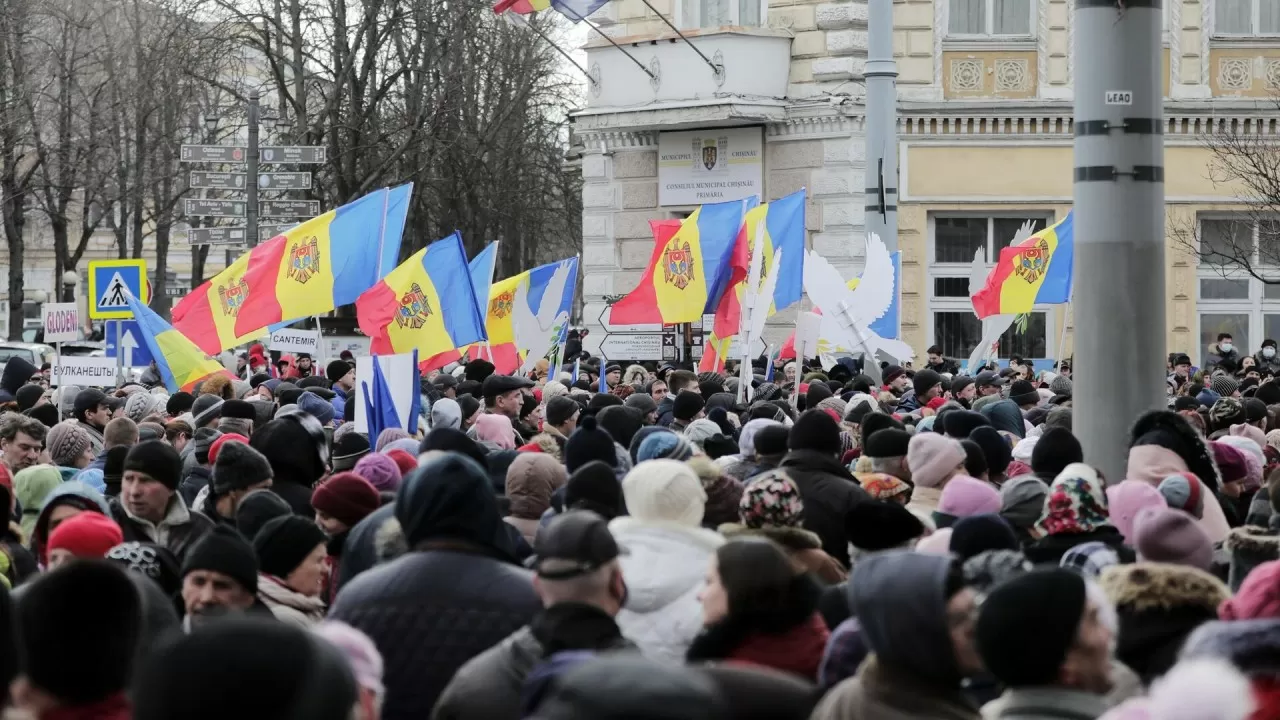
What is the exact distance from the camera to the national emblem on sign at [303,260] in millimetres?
15391

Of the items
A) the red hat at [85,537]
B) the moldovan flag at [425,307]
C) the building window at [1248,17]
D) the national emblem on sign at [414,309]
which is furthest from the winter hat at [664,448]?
the building window at [1248,17]

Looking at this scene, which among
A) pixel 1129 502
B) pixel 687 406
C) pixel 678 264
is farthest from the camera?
pixel 678 264

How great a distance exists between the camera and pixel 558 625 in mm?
4598

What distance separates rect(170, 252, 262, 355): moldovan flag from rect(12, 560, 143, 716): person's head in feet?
37.9

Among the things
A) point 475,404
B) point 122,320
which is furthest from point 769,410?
point 122,320

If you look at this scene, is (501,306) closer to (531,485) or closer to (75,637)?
(531,485)

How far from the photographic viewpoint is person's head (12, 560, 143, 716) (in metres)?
3.73

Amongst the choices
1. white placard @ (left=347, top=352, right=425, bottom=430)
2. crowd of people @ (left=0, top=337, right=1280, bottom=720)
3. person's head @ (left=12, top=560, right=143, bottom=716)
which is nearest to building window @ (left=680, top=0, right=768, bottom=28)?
white placard @ (left=347, top=352, right=425, bottom=430)

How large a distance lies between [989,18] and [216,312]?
643 inches

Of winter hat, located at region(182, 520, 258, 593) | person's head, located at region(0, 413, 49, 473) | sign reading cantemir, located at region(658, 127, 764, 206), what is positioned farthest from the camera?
sign reading cantemir, located at region(658, 127, 764, 206)

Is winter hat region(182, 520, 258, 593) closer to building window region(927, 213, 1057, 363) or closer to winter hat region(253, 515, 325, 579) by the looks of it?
winter hat region(253, 515, 325, 579)

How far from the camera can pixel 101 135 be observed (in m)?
47.9

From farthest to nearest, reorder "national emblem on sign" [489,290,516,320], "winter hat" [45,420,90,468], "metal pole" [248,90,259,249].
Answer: "metal pole" [248,90,259,249]
"national emblem on sign" [489,290,516,320]
"winter hat" [45,420,90,468]

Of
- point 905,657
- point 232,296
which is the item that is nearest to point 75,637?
point 905,657
